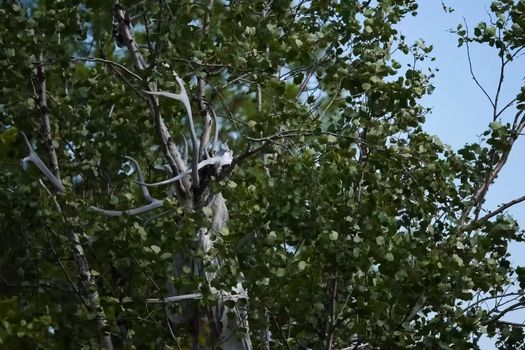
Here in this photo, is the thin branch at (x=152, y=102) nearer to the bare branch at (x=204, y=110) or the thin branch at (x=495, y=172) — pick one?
the bare branch at (x=204, y=110)

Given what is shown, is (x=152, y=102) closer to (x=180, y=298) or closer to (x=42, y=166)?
(x=42, y=166)

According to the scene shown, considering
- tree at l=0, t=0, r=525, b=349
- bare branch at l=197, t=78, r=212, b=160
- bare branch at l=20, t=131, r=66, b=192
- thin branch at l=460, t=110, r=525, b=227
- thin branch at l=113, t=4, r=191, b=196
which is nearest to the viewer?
tree at l=0, t=0, r=525, b=349

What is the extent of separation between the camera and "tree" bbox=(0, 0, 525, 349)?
10.5 metres

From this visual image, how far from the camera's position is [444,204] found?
11.6 metres

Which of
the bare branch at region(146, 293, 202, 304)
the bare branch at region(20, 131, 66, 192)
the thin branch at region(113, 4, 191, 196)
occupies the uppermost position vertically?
the thin branch at region(113, 4, 191, 196)

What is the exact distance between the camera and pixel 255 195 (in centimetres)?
1170

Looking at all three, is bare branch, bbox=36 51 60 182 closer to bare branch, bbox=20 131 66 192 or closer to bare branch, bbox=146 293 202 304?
bare branch, bbox=20 131 66 192

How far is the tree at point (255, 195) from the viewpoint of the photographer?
1049cm

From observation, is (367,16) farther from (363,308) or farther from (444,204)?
(363,308)

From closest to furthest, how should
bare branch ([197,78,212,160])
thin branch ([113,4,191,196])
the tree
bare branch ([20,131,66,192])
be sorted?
the tree
bare branch ([20,131,66,192])
thin branch ([113,4,191,196])
bare branch ([197,78,212,160])

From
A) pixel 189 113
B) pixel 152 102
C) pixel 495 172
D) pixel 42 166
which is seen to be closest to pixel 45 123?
pixel 42 166

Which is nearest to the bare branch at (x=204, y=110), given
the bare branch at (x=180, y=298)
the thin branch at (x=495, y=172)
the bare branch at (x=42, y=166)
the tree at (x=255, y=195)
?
the tree at (x=255, y=195)

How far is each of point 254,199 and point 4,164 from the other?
2.85 metres

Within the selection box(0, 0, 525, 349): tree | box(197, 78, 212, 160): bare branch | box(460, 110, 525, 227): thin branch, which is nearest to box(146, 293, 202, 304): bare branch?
box(0, 0, 525, 349): tree
